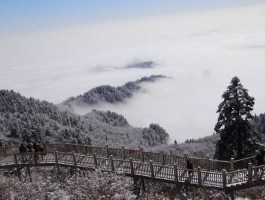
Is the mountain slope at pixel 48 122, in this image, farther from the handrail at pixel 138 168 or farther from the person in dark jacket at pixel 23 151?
the handrail at pixel 138 168

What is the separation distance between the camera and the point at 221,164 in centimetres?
2705

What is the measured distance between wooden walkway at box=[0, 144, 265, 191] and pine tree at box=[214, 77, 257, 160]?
12531 millimetres

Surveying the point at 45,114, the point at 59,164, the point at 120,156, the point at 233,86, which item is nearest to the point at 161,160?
the point at 120,156

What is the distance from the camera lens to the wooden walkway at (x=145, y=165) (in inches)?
978

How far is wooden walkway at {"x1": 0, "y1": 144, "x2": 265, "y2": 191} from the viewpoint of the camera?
24844mm

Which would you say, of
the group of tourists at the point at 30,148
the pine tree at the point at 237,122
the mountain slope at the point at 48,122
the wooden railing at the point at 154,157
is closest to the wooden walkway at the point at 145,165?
the wooden railing at the point at 154,157

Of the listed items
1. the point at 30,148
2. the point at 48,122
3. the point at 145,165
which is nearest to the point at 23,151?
the point at 30,148

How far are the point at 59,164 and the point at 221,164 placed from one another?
14.1 meters

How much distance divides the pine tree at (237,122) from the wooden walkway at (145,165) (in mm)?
12531

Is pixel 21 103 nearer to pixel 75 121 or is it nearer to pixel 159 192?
pixel 75 121

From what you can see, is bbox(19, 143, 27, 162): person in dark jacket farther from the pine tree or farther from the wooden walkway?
the pine tree

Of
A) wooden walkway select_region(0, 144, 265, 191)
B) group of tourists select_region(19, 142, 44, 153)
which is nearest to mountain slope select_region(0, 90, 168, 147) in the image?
group of tourists select_region(19, 142, 44, 153)

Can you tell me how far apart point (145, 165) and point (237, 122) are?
14.8m

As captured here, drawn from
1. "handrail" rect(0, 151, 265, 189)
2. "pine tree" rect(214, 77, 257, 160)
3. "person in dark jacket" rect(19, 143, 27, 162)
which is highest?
"pine tree" rect(214, 77, 257, 160)
